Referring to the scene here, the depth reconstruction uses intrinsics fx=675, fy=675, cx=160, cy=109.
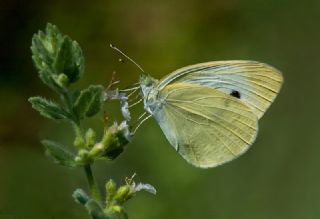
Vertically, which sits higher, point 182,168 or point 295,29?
point 295,29

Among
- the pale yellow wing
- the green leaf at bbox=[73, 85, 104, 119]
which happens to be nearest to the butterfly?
the pale yellow wing

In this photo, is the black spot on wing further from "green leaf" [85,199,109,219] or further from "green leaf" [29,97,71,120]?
"green leaf" [85,199,109,219]

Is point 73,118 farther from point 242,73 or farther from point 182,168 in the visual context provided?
point 182,168

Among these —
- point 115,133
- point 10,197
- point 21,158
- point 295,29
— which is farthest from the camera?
point 295,29

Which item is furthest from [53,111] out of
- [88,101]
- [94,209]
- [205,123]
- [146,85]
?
[205,123]

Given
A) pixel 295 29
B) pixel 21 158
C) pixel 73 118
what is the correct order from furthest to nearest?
pixel 295 29
pixel 21 158
pixel 73 118

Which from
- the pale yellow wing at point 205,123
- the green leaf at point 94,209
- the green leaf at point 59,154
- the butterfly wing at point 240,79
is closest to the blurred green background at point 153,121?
the pale yellow wing at point 205,123

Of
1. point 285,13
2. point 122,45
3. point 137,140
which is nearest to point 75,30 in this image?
point 122,45
